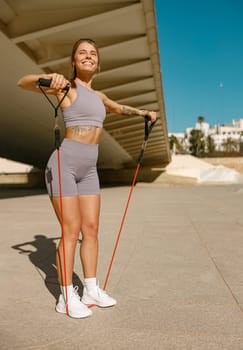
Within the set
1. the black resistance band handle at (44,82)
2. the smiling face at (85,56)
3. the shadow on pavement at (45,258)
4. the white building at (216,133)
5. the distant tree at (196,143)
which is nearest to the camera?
the black resistance band handle at (44,82)

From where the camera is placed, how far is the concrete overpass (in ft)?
27.6

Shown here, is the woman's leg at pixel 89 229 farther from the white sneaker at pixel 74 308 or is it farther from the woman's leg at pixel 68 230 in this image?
the white sneaker at pixel 74 308

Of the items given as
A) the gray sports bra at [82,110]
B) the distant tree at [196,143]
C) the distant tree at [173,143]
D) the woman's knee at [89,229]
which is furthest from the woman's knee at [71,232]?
the distant tree at [196,143]

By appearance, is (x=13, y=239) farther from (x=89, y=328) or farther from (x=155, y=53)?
(x=155, y=53)

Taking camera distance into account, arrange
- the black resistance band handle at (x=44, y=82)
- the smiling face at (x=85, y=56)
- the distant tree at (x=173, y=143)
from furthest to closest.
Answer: the distant tree at (x=173, y=143) → the smiling face at (x=85, y=56) → the black resistance band handle at (x=44, y=82)

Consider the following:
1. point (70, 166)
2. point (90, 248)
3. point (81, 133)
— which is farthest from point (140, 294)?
point (81, 133)

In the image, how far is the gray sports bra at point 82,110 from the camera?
2.82m

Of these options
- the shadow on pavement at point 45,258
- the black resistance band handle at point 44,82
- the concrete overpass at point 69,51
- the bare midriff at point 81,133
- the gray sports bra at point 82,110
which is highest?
the concrete overpass at point 69,51

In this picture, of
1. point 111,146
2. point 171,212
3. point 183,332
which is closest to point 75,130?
point 183,332

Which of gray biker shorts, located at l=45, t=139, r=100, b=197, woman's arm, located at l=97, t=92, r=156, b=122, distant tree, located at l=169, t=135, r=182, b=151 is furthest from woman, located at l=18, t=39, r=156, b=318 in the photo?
distant tree, located at l=169, t=135, r=182, b=151

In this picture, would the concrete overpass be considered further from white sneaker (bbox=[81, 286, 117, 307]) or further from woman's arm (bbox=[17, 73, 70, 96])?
white sneaker (bbox=[81, 286, 117, 307])

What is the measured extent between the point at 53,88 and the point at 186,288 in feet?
7.08

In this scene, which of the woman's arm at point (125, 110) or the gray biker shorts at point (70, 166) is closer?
the gray biker shorts at point (70, 166)

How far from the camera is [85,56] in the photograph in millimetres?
2896
